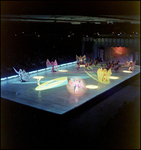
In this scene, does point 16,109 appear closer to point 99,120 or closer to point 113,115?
point 99,120

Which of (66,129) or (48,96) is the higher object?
(48,96)

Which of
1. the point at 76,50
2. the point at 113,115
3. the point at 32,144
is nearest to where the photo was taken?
the point at 32,144

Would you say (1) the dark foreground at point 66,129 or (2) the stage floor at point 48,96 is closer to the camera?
(1) the dark foreground at point 66,129

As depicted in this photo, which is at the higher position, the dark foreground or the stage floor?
the stage floor

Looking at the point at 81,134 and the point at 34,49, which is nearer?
the point at 81,134

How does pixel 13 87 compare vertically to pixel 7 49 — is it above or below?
below

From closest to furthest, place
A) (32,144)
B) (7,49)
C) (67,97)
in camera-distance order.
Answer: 1. (32,144)
2. (67,97)
3. (7,49)

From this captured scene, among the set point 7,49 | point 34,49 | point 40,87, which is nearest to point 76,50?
point 34,49

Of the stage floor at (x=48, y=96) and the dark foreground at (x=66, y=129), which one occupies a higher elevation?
the stage floor at (x=48, y=96)

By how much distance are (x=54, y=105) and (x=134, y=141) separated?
8.19 feet

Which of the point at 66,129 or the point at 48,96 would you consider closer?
the point at 66,129

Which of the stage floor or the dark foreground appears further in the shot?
the stage floor

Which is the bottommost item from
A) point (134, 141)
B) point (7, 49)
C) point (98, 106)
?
point (134, 141)

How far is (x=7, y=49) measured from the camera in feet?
41.9
